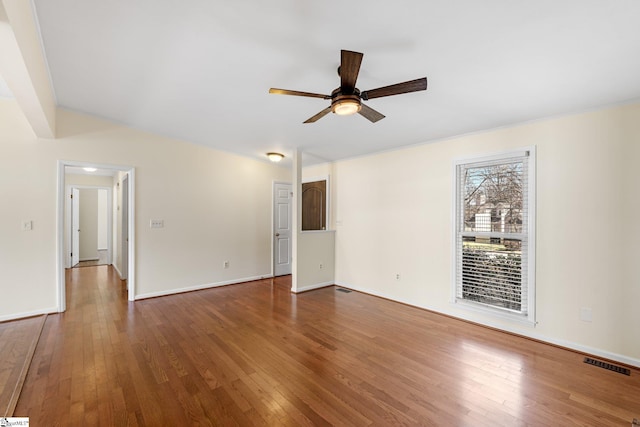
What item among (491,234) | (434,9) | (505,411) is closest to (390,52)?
(434,9)

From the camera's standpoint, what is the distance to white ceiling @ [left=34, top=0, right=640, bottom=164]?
1.83 metres

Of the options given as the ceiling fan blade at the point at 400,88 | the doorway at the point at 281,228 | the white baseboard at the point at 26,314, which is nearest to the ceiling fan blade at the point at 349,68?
the ceiling fan blade at the point at 400,88

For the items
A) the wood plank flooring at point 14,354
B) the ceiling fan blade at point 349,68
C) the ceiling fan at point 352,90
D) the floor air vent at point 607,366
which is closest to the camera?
the ceiling fan blade at point 349,68

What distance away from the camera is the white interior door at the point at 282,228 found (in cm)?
623

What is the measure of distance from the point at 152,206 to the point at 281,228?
8.49ft

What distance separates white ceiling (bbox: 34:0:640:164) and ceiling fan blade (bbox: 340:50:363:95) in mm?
331

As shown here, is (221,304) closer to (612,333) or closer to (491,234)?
(491,234)

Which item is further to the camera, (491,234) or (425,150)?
(425,150)

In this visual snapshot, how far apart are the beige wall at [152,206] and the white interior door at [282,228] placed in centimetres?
19

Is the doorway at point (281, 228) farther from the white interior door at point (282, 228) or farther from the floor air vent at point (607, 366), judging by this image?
the floor air vent at point (607, 366)

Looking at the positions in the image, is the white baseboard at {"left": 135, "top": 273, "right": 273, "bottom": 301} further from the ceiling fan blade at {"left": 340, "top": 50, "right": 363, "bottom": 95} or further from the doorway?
the ceiling fan blade at {"left": 340, "top": 50, "right": 363, "bottom": 95}

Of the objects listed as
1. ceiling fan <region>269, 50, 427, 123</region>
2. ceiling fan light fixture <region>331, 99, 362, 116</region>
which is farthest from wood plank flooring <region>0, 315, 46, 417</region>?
ceiling fan light fixture <region>331, 99, 362, 116</region>

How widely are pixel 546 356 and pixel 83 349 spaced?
15.2 ft

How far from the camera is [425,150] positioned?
416 cm
